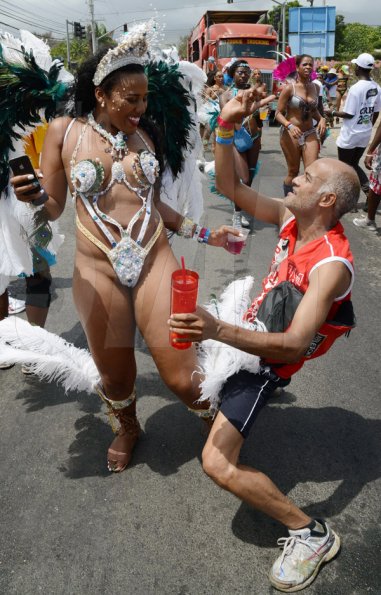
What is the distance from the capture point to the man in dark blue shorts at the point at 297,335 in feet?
6.08

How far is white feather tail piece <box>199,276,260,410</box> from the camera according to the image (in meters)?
2.10

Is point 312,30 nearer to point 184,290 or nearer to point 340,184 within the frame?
point 340,184

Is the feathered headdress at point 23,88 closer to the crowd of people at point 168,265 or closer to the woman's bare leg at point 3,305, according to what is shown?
the crowd of people at point 168,265

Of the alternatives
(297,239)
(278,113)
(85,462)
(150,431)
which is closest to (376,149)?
(278,113)

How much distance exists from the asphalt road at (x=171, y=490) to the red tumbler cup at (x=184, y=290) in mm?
1144

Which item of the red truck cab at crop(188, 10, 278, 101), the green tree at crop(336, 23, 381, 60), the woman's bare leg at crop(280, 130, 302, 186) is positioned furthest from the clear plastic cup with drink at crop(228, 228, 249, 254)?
the green tree at crop(336, 23, 381, 60)

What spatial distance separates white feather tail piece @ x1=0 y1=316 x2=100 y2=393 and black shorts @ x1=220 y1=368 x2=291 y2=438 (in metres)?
0.84

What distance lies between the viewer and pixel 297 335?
1810mm

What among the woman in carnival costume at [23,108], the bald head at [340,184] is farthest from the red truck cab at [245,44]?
the bald head at [340,184]

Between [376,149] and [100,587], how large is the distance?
18.0 ft

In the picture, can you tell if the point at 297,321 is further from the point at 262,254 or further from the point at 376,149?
the point at 376,149

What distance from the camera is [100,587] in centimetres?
195

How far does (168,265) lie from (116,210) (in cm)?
35

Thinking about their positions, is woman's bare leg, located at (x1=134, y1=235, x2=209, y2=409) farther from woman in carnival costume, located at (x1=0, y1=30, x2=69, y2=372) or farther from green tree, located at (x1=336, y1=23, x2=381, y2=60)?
green tree, located at (x1=336, y1=23, x2=381, y2=60)
